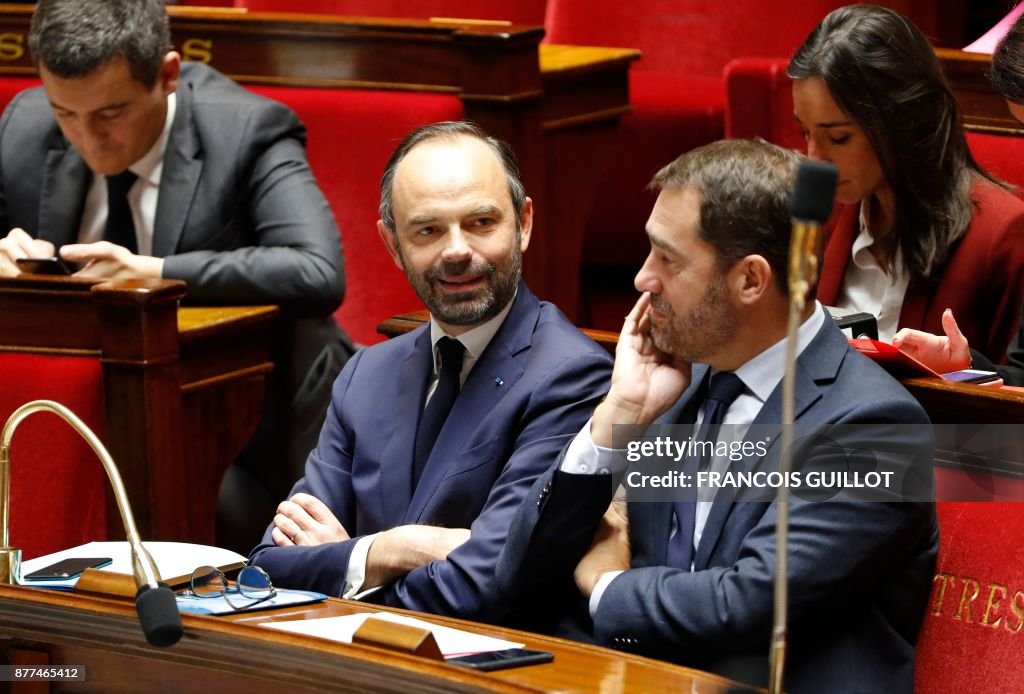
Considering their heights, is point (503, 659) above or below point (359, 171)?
below

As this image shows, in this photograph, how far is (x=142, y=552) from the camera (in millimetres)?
1175

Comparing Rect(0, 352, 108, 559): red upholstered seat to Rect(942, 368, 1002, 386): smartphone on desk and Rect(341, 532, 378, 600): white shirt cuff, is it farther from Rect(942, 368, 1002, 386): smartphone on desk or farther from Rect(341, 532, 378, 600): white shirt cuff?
Rect(942, 368, 1002, 386): smartphone on desk

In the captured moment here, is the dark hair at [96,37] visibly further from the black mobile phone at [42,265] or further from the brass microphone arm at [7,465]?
the brass microphone arm at [7,465]

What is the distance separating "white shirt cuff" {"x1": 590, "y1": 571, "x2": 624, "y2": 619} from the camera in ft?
4.30

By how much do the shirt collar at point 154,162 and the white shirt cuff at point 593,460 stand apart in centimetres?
109

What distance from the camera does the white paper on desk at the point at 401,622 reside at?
3.81 feet

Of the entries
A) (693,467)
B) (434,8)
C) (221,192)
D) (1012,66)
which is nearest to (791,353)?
(693,467)

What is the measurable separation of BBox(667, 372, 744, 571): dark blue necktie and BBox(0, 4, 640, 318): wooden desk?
112 centimetres

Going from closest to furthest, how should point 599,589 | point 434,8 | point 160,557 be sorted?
point 599,589 → point 160,557 → point 434,8

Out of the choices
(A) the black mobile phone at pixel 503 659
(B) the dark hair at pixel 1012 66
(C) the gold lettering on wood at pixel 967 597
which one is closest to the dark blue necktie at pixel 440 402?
(A) the black mobile phone at pixel 503 659

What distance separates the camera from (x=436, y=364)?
162 cm

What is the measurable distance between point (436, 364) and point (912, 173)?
63 cm

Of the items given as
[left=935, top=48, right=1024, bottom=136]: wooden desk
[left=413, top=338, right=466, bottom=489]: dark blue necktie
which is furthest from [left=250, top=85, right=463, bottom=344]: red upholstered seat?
[left=413, top=338, right=466, bottom=489]: dark blue necktie

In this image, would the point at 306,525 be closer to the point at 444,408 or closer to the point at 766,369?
the point at 444,408
